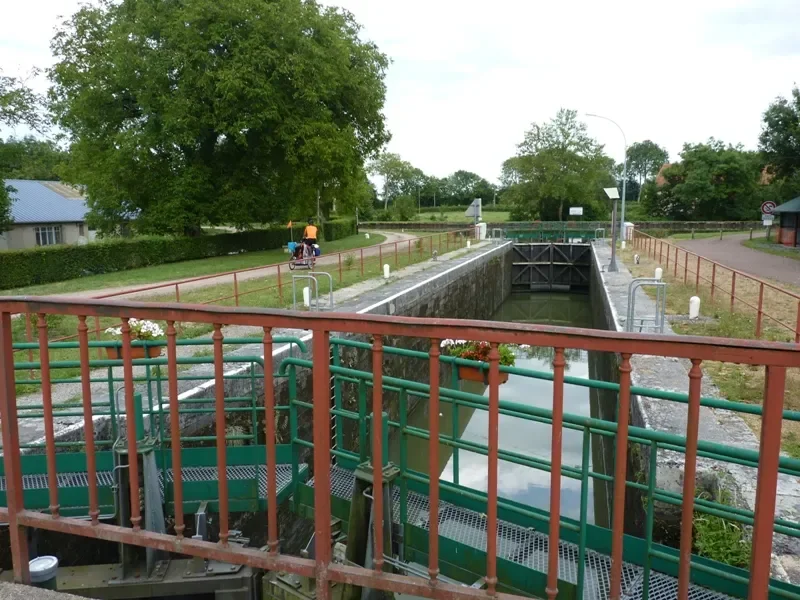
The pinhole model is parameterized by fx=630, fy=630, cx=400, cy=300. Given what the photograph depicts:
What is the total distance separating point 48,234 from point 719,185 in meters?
50.5

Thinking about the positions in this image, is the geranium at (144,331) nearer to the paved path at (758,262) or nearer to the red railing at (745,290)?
the red railing at (745,290)

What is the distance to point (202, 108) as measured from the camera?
22750 mm

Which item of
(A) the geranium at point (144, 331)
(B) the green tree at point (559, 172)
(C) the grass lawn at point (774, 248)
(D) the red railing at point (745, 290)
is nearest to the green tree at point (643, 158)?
(B) the green tree at point (559, 172)

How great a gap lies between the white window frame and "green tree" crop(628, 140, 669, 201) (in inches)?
3670

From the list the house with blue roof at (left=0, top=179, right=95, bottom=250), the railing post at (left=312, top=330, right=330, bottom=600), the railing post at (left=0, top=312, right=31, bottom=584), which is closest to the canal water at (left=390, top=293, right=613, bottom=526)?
the railing post at (left=312, top=330, right=330, bottom=600)

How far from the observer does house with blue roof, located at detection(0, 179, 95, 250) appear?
111 feet

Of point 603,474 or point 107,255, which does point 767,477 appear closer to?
point 603,474

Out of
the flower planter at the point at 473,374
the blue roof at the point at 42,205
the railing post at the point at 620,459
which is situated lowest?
the flower planter at the point at 473,374

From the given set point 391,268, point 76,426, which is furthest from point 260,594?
point 391,268

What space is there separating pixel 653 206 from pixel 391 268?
46.6 meters

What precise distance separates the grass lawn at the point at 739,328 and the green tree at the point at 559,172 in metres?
39.6

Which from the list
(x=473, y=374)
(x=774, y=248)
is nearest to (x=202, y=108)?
(x=473, y=374)

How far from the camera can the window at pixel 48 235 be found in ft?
116

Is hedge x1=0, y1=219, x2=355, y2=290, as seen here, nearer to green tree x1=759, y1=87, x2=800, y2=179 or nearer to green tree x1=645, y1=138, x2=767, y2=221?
green tree x1=759, y1=87, x2=800, y2=179
